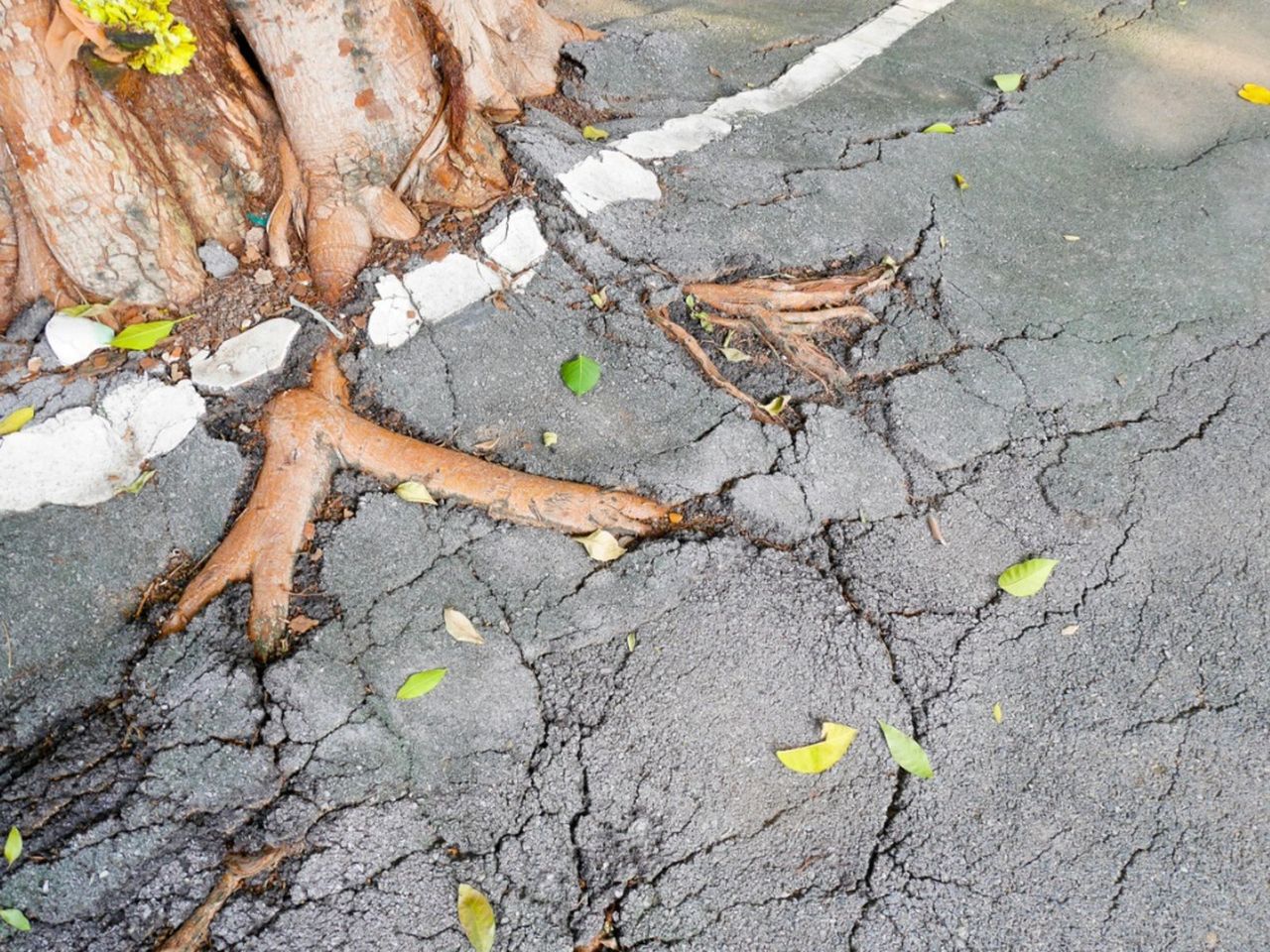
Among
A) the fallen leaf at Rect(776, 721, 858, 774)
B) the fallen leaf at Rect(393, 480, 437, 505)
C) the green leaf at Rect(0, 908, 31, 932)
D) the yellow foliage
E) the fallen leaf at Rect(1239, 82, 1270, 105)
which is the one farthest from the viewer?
the fallen leaf at Rect(1239, 82, 1270, 105)

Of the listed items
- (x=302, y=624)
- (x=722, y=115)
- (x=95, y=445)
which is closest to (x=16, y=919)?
(x=302, y=624)

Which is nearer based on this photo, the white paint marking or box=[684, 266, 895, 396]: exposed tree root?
box=[684, 266, 895, 396]: exposed tree root

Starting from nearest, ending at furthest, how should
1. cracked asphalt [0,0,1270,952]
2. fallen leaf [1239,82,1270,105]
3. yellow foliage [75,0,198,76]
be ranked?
1. cracked asphalt [0,0,1270,952]
2. yellow foliage [75,0,198,76]
3. fallen leaf [1239,82,1270,105]

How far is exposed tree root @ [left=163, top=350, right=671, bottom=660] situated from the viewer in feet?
7.40

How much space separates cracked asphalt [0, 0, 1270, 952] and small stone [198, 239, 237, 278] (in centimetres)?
35

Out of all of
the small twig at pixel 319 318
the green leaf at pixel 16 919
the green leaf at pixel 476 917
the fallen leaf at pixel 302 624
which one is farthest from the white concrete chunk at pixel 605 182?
the green leaf at pixel 16 919

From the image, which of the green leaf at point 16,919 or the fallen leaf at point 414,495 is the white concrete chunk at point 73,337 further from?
the green leaf at point 16,919

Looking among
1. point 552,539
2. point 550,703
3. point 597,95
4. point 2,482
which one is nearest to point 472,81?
point 597,95

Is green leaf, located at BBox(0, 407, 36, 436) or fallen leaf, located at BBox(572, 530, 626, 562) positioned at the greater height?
green leaf, located at BBox(0, 407, 36, 436)

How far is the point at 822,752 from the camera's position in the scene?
6.61ft

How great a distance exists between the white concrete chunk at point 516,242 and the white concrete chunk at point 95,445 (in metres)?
0.91

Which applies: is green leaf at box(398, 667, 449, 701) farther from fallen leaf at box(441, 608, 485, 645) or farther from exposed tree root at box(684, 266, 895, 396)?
exposed tree root at box(684, 266, 895, 396)

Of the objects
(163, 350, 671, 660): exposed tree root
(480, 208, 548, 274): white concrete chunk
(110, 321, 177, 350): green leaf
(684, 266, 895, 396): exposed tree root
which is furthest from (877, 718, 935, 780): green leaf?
(110, 321, 177, 350): green leaf

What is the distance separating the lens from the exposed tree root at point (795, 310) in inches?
108
